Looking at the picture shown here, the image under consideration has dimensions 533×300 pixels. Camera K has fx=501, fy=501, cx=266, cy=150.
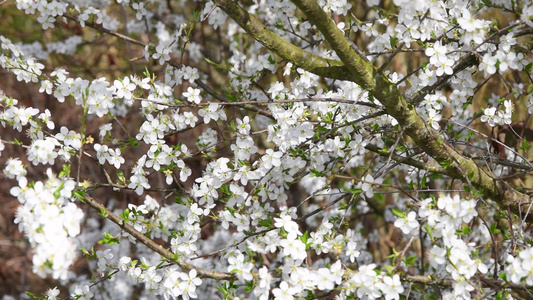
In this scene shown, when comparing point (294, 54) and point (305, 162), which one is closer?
point (294, 54)

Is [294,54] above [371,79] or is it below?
above

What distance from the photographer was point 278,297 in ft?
5.90

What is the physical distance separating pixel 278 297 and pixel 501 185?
1.10 metres

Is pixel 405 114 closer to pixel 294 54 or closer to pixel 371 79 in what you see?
pixel 371 79

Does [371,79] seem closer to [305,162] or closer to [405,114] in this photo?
[405,114]

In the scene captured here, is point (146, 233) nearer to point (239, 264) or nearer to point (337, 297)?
point (239, 264)

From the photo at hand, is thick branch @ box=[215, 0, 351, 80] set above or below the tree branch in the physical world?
above

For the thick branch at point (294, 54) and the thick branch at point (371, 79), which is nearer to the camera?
the thick branch at point (371, 79)

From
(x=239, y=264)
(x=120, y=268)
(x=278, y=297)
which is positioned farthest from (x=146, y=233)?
(x=278, y=297)

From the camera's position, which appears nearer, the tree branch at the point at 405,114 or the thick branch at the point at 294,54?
the tree branch at the point at 405,114

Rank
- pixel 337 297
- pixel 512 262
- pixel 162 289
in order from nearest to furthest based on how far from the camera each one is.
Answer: pixel 512 262 → pixel 337 297 → pixel 162 289

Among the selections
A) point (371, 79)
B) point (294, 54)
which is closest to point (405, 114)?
point (371, 79)

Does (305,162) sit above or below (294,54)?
below

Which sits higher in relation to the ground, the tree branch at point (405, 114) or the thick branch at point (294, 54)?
the thick branch at point (294, 54)
